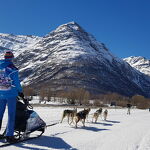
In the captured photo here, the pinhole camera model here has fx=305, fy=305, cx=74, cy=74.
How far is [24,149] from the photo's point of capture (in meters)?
7.37

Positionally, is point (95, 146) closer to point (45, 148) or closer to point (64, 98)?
point (45, 148)

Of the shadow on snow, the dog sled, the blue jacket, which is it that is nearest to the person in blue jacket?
the blue jacket

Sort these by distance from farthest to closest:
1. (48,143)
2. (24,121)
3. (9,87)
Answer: (24,121)
(48,143)
(9,87)

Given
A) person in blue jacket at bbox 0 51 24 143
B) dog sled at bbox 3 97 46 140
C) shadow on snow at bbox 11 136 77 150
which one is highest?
person in blue jacket at bbox 0 51 24 143

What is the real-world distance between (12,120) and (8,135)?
0.41 metres

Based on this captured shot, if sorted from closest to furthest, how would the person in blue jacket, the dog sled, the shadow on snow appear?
the shadow on snow
the person in blue jacket
the dog sled

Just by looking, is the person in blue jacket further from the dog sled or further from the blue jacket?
the dog sled

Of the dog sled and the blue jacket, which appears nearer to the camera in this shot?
the blue jacket

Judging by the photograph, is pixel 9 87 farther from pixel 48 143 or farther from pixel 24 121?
pixel 48 143

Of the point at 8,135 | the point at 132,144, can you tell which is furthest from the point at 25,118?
the point at 132,144

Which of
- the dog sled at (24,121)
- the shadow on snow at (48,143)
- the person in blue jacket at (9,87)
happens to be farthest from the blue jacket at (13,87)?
the shadow on snow at (48,143)

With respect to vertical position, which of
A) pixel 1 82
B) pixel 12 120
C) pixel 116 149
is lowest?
pixel 116 149

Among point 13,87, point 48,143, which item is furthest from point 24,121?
point 13,87

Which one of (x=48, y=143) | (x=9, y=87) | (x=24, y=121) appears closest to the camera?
(x=9, y=87)
